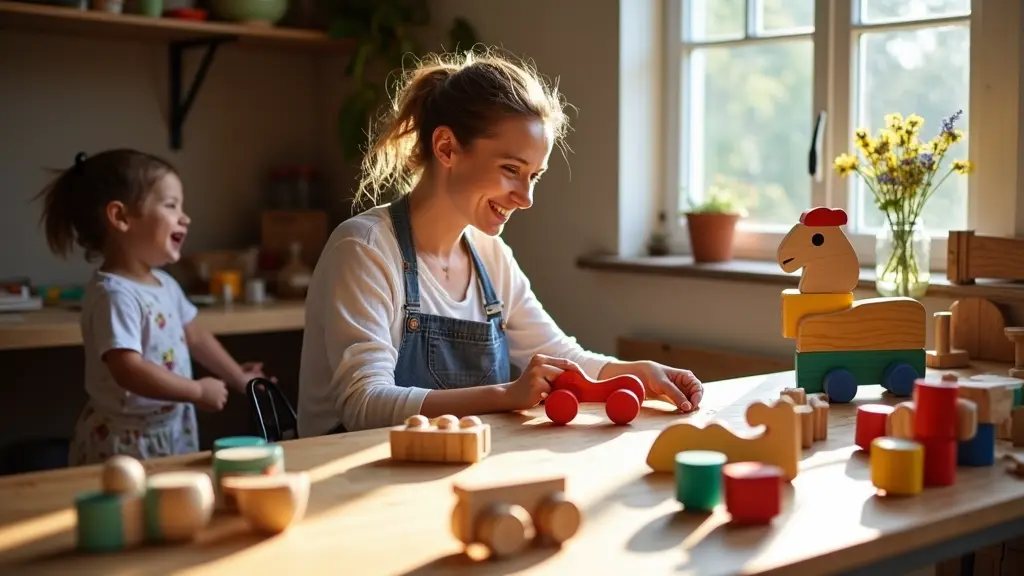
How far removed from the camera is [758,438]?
1.27 metres

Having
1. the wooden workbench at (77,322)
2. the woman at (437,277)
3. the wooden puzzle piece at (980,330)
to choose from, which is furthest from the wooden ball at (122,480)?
the wooden workbench at (77,322)

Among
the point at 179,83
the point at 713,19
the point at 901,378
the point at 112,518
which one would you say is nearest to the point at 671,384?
the point at 901,378

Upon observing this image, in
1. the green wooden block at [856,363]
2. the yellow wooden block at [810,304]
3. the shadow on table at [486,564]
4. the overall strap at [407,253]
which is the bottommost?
the shadow on table at [486,564]

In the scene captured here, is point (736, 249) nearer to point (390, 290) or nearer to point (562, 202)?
point (562, 202)

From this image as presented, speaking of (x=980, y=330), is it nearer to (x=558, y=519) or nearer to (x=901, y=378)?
(x=901, y=378)

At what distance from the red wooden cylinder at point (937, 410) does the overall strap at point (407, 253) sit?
0.89m

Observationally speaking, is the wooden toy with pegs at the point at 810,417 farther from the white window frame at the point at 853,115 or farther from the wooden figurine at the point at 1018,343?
the white window frame at the point at 853,115

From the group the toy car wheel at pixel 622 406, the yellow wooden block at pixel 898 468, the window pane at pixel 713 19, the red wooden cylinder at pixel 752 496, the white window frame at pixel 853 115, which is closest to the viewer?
the red wooden cylinder at pixel 752 496

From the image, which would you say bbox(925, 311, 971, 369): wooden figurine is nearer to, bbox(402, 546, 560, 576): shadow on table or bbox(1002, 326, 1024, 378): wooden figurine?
bbox(1002, 326, 1024, 378): wooden figurine

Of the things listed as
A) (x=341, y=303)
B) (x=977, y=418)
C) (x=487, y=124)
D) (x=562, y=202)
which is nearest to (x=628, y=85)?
(x=562, y=202)

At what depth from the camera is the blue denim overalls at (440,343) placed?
74.4 inches

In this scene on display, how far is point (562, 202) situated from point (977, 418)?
1.84 meters

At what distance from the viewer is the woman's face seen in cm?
185

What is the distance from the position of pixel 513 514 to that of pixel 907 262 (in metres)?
1.42
